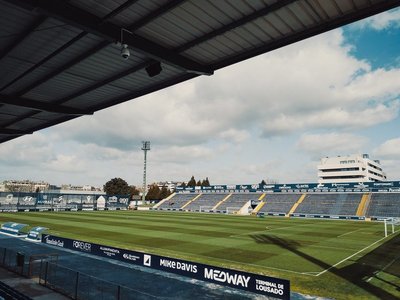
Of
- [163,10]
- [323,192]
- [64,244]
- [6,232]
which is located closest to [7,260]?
[64,244]

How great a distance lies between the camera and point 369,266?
16.6m

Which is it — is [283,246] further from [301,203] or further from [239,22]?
[301,203]

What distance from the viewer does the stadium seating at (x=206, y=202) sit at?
252ft

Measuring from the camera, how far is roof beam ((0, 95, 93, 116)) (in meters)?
17.9

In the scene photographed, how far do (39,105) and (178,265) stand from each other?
46.5 feet

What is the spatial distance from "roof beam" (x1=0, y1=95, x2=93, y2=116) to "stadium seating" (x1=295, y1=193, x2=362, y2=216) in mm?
52122

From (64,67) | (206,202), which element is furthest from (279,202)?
(64,67)

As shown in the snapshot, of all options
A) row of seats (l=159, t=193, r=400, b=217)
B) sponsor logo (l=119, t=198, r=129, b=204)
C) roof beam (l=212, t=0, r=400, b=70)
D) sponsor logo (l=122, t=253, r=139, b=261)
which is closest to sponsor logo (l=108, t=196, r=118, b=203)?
sponsor logo (l=119, t=198, r=129, b=204)

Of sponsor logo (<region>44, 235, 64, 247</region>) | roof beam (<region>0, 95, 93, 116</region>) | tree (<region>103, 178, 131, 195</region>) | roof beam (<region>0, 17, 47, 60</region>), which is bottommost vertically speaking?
sponsor logo (<region>44, 235, 64, 247</region>)

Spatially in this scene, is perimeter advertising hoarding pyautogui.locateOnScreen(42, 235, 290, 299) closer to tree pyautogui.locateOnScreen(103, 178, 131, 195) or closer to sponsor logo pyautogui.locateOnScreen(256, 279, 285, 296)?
sponsor logo pyautogui.locateOnScreen(256, 279, 285, 296)

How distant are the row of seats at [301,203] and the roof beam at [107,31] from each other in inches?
2065

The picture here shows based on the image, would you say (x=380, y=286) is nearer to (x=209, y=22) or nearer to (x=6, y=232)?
(x=209, y=22)

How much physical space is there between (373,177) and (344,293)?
124m

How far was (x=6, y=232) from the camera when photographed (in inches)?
1029
